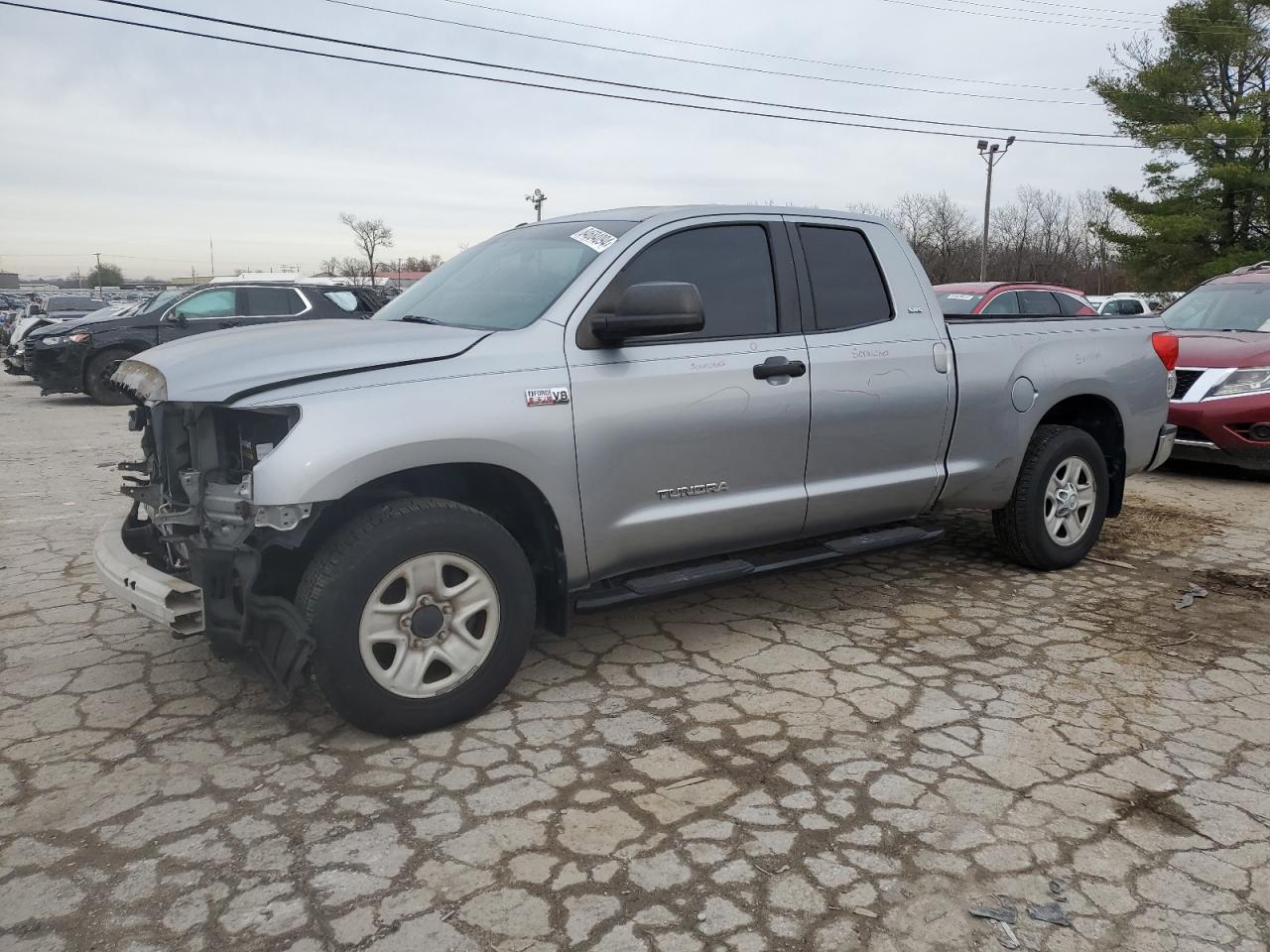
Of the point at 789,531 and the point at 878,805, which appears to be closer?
the point at 878,805

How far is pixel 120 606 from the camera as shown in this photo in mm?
4750

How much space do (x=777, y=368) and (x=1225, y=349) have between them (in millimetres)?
6032

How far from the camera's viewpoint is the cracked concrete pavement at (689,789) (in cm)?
244

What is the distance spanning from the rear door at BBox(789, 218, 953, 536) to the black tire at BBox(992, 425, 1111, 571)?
682 millimetres

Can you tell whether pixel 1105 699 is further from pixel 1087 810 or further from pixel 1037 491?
pixel 1037 491

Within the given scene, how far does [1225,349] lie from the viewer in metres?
8.21

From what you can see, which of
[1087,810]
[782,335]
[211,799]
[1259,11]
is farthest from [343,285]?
[1259,11]

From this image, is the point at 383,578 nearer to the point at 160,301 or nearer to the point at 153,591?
the point at 153,591

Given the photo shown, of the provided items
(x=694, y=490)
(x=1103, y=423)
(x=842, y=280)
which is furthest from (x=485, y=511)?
(x=1103, y=423)

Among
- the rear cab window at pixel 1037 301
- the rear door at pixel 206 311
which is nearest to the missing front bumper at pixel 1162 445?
the rear cab window at pixel 1037 301

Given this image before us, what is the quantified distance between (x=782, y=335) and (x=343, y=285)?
1142 cm

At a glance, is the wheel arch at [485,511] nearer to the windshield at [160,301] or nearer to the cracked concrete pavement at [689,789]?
the cracked concrete pavement at [689,789]

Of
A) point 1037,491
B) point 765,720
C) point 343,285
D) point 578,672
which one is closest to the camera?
point 765,720

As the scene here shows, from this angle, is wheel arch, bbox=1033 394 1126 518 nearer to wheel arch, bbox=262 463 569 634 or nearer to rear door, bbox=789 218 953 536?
rear door, bbox=789 218 953 536
